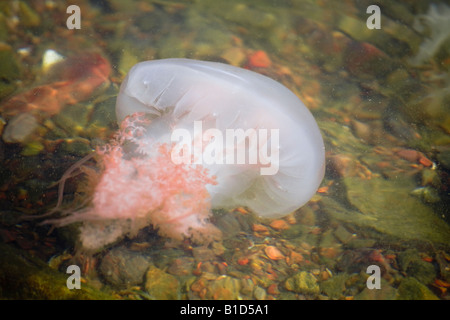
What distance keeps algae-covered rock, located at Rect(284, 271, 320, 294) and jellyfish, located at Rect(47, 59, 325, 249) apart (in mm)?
776

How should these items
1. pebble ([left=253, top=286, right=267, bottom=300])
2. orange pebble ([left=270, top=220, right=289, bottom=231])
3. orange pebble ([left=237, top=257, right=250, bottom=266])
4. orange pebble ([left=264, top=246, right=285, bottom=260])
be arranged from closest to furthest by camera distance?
pebble ([left=253, top=286, right=267, bottom=300]), orange pebble ([left=237, top=257, right=250, bottom=266]), orange pebble ([left=264, top=246, right=285, bottom=260]), orange pebble ([left=270, top=220, right=289, bottom=231])

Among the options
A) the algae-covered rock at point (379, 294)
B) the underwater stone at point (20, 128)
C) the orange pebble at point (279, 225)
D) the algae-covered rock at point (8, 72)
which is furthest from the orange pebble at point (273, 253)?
the algae-covered rock at point (8, 72)

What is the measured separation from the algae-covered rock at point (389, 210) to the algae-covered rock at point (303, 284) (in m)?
1.17

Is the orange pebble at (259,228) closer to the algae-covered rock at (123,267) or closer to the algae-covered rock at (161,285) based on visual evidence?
the algae-covered rock at (161,285)

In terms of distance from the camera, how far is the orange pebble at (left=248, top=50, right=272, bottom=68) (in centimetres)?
337

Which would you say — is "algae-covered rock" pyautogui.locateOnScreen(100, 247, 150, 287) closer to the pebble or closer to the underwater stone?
the pebble

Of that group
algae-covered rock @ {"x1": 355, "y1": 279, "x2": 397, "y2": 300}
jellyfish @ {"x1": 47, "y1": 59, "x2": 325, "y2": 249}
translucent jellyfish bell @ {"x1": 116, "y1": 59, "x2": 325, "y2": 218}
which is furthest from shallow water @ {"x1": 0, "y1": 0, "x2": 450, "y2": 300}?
translucent jellyfish bell @ {"x1": 116, "y1": 59, "x2": 325, "y2": 218}

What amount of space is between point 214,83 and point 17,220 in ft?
7.29

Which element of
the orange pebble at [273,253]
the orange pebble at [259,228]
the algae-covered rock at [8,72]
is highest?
the algae-covered rock at [8,72]

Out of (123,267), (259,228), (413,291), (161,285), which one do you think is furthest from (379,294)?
(123,267)

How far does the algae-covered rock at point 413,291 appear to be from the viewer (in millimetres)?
2549

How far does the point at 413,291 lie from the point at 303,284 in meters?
1.03

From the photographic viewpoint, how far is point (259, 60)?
340 cm

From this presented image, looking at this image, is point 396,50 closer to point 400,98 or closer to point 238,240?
point 400,98
